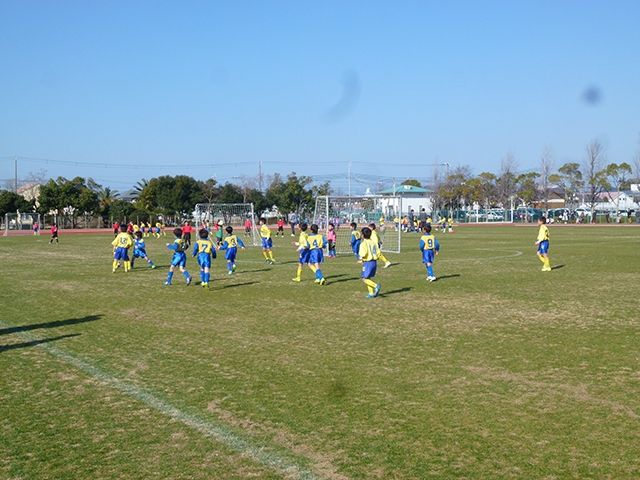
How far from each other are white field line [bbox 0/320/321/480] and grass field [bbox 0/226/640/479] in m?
0.02

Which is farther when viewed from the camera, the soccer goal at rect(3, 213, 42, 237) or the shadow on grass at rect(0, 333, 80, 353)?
the soccer goal at rect(3, 213, 42, 237)

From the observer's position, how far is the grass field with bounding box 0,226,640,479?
538 cm

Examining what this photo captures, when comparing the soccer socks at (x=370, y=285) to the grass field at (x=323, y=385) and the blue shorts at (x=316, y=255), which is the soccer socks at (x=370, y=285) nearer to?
the grass field at (x=323, y=385)

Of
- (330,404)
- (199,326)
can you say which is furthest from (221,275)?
(330,404)

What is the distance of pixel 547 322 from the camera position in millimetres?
11422

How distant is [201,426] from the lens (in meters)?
6.20

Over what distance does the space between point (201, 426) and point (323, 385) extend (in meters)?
1.84

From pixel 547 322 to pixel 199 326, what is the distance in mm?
6291

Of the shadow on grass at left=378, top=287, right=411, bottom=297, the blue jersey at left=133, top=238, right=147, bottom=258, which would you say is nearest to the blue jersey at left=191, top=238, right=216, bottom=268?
the shadow on grass at left=378, top=287, right=411, bottom=297

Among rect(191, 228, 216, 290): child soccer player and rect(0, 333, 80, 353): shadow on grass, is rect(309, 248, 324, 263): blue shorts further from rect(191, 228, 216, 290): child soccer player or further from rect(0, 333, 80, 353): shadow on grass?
rect(0, 333, 80, 353): shadow on grass

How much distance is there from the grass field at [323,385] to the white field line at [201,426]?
2 centimetres

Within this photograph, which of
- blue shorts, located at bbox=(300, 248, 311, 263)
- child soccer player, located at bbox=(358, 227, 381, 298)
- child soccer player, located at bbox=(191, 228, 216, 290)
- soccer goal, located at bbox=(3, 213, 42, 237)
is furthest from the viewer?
soccer goal, located at bbox=(3, 213, 42, 237)

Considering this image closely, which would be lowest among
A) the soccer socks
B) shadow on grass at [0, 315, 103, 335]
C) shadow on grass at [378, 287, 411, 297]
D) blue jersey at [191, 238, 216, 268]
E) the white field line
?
the white field line

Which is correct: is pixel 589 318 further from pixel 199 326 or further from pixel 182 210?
pixel 182 210
